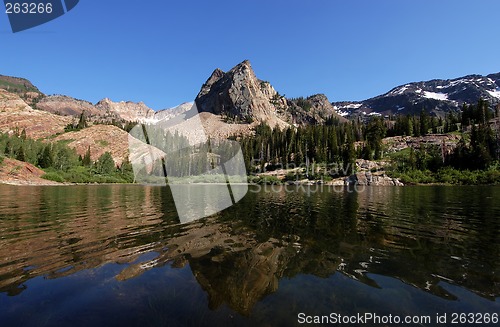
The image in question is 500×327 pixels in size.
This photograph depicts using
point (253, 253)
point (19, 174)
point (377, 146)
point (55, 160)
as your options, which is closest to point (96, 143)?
point (55, 160)

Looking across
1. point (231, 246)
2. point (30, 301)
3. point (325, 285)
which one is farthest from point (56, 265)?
point (325, 285)

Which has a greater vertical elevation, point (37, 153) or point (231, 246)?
point (37, 153)

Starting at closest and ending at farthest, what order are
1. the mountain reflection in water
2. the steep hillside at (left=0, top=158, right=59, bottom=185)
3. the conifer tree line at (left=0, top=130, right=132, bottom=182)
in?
the mountain reflection in water < the steep hillside at (left=0, top=158, right=59, bottom=185) < the conifer tree line at (left=0, top=130, right=132, bottom=182)

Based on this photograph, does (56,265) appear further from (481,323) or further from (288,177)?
(288,177)

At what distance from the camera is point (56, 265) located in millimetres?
11234

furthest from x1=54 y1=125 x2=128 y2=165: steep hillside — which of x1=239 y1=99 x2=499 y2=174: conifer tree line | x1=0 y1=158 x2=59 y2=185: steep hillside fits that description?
x1=239 y1=99 x2=499 y2=174: conifer tree line

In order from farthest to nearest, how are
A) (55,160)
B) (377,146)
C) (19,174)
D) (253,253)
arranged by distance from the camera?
(377,146) < (55,160) < (19,174) < (253,253)

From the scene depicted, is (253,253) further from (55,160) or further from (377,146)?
(55,160)

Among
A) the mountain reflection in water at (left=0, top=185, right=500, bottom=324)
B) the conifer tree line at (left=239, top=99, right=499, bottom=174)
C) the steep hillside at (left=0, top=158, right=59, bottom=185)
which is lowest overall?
the mountain reflection in water at (left=0, top=185, right=500, bottom=324)

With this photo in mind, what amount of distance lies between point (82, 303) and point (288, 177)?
125088 millimetres

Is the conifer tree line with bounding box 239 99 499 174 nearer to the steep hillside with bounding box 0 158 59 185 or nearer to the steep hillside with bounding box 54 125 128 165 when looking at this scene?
the steep hillside with bounding box 54 125 128 165

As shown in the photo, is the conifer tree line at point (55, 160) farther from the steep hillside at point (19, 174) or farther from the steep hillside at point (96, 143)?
the steep hillside at point (96, 143)

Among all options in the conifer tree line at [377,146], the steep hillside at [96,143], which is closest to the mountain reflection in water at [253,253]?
the conifer tree line at [377,146]

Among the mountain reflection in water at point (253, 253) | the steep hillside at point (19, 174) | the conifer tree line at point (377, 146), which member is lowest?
the mountain reflection in water at point (253, 253)
